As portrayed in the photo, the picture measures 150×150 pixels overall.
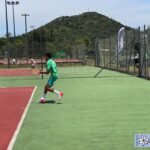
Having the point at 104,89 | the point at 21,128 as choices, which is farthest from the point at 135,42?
the point at 21,128

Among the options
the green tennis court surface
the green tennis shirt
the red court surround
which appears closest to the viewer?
the green tennis court surface

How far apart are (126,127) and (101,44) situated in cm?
3853

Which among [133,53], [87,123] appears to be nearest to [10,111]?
[87,123]

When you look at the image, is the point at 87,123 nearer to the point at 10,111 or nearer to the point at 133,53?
the point at 10,111

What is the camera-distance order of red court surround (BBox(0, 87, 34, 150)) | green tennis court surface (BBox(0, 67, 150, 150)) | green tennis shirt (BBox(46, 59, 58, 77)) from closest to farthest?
green tennis court surface (BBox(0, 67, 150, 150)) < red court surround (BBox(0, 87, 34, 150)) < green tennis shirt (BBox(46, 59, 58, 77))

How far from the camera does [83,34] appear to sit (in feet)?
517

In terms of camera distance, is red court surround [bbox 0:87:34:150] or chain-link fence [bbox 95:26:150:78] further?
chain-link fence [bbox 95:26:150:78]

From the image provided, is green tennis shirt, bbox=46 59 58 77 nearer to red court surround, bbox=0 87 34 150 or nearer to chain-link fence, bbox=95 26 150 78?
red court surround, bbox=0 87 34 150

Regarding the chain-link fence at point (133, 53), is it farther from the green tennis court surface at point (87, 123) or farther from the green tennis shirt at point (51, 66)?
the green tennis shirt at point (51, 66)

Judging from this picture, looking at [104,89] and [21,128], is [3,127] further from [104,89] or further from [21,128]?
[104,89]

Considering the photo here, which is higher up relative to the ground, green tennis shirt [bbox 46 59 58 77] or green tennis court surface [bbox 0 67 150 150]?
green tennis shirt [bbox 46 59 58 77]

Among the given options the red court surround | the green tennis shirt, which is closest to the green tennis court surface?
the red court surround

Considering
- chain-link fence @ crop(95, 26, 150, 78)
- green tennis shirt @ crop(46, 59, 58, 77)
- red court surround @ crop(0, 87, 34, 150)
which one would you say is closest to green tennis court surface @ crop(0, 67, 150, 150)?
red court surround @ crop(0, 87, 34, 150)

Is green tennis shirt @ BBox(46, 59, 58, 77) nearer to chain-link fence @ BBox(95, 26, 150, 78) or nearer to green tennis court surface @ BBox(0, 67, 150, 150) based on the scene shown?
green tennis court surface @ BBox(0, 67, 150, 150)
